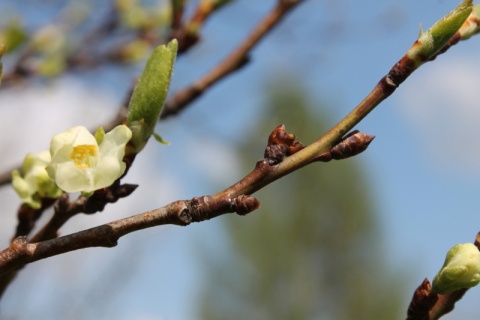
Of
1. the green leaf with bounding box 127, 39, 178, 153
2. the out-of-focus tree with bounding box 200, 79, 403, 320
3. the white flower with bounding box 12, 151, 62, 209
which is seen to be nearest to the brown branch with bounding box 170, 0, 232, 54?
the white flower with bounding box 12, 151, 62, 209

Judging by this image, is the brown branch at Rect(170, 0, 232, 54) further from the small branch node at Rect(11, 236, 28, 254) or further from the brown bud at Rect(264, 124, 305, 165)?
the small branch node at Rect(11, 236, 28, 254)

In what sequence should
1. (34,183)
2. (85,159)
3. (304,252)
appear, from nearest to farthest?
(85,159) → (34,183) → (304,252)

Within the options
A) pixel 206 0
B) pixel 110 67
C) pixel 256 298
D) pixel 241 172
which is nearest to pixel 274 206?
pixel 241 172

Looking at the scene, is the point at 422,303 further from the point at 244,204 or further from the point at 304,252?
the point at 304,252

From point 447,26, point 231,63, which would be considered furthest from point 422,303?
point 231,63

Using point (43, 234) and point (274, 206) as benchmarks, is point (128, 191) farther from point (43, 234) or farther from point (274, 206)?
point (274, 206)

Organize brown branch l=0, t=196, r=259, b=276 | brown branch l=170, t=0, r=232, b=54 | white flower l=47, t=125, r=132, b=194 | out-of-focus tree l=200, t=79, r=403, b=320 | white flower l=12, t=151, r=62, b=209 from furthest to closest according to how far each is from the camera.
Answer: out-of-focus tree l=200, t=79, r=403, b=320 → brown branch l=170, t=0, r=232, b=54 → white flower l=12, t=151, r=62, b=209 → white flower l=47, t=125, r=132, b=194 → brown branch l=0, t=196, r=259, b=276
